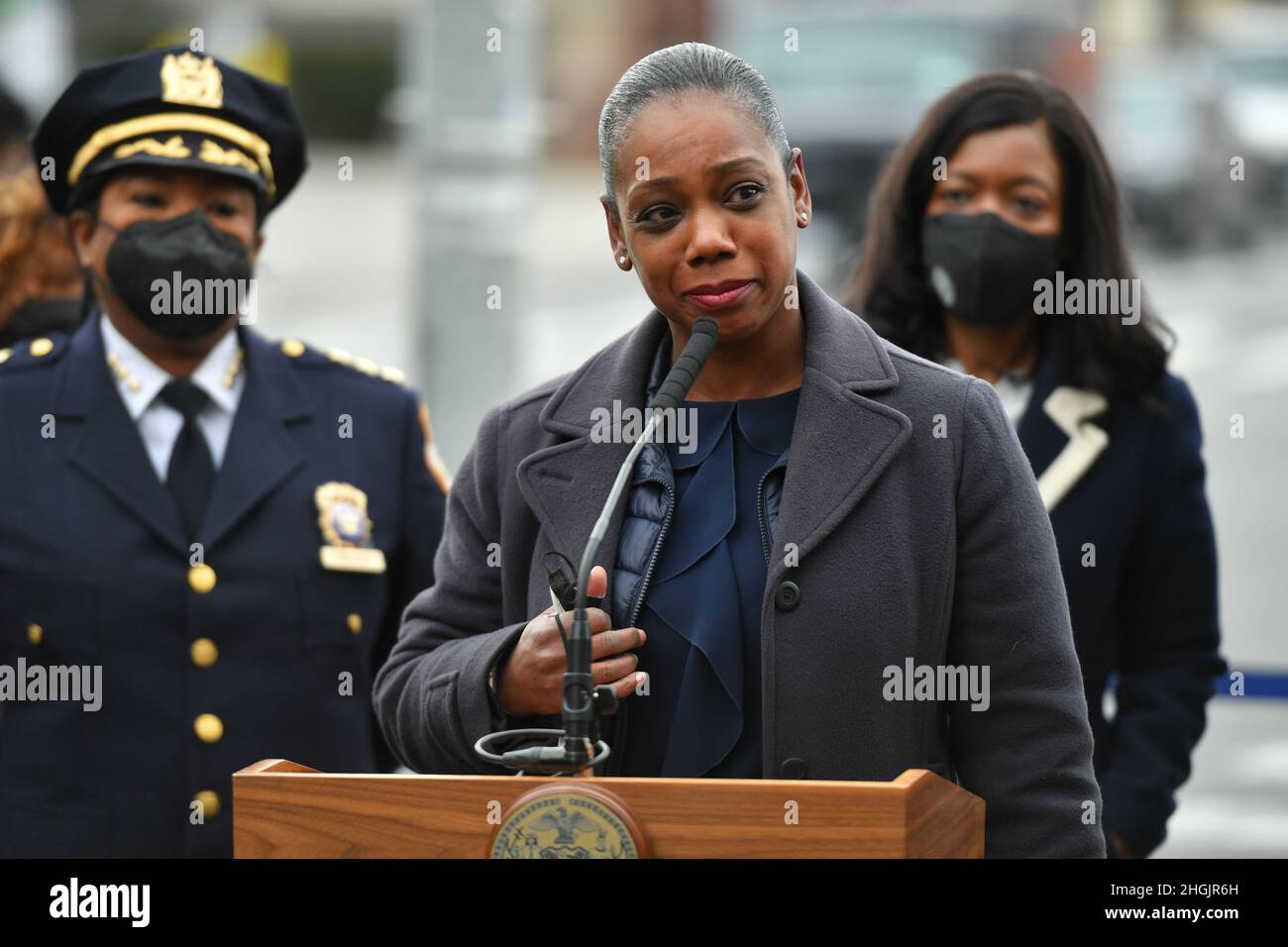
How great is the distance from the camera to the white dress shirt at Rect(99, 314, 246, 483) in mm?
4242

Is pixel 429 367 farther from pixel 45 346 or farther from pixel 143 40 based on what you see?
pixel 143 40

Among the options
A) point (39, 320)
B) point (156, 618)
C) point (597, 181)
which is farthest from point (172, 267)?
point (597, 181)

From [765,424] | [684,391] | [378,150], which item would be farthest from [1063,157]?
[378,150]

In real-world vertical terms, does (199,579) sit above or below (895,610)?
above

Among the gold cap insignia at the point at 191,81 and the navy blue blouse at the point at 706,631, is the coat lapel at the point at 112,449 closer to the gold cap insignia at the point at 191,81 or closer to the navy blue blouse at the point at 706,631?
the gold cap insignia at the point at 191,81

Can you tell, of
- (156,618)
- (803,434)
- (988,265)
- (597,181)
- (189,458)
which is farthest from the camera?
(597,181)

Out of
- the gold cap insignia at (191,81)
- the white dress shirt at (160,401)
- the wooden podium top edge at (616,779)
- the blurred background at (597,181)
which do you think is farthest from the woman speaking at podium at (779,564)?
the blurred background at (597,181)

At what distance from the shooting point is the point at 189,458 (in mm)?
4254

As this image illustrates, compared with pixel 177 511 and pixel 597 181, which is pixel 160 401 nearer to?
pixel 177 511

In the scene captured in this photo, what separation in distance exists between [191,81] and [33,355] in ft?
2.15

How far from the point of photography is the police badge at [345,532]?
4.25m

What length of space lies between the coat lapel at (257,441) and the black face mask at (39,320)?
99 cm

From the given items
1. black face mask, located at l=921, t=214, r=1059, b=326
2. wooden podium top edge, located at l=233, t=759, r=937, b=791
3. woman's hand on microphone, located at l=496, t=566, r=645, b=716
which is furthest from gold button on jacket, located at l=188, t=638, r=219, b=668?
black face mask, located at l=921, t=214, r=1059, b=326

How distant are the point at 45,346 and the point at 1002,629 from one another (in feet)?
7.47
